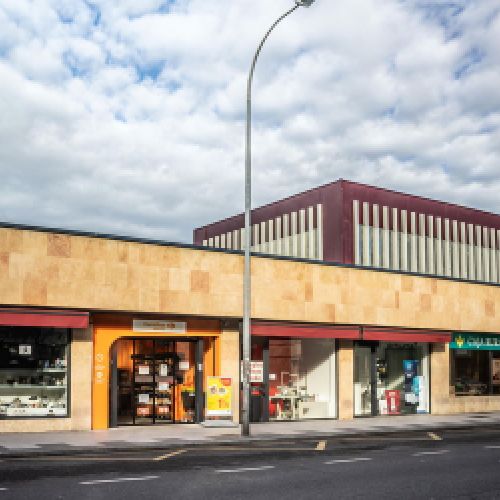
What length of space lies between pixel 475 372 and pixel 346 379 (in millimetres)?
8202

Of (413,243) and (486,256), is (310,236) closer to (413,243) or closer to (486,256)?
(413,243)

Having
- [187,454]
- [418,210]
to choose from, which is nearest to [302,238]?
[418,210]

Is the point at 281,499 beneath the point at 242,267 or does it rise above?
beneath

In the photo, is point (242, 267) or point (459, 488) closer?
point (459, 488)

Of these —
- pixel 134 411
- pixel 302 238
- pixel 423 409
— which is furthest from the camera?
pixel 302 238

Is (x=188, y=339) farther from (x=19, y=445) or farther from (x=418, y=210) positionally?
(x=418, y=210)

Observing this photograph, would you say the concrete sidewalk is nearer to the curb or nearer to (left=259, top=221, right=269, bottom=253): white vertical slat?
the curb

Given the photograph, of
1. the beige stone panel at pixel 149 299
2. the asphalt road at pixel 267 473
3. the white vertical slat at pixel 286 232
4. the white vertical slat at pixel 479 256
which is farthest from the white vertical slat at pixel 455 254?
the asphalt road at pixel 267 473

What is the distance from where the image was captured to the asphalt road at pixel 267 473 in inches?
439

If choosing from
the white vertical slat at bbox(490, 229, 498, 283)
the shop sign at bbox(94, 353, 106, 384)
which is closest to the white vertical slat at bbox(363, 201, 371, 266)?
the white vertical slat at bbox(490, 229, 498, 283)

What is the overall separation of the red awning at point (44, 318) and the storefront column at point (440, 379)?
15394 mm

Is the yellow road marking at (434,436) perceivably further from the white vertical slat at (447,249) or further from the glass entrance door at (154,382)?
the white vertical slat at (447,249)

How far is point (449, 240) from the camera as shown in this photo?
157 feet

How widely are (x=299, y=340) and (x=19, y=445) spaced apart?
11729mm
